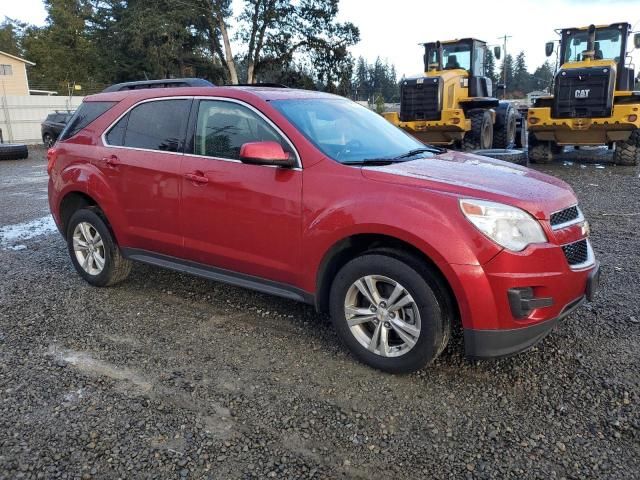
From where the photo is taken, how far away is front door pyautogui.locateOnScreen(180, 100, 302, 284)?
367cm

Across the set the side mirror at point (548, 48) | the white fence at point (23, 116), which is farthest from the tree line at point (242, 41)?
the side mirror at point (548, 48)

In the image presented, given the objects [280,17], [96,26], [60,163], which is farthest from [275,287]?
[96,26]

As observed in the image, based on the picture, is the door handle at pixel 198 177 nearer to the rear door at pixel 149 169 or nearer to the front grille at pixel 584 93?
the rear door at pixel 149 169

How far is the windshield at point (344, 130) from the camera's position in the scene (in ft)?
12.5

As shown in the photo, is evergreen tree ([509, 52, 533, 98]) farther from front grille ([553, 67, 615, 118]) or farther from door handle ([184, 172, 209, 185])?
door handle ([184, 172, 209, 185])

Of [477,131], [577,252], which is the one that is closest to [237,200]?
[577,252]

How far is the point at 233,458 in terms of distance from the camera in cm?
265

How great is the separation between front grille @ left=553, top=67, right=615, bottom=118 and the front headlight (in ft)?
35.0

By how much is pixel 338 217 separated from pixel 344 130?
100 cm

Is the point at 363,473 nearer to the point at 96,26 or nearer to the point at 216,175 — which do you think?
the point at 216,175

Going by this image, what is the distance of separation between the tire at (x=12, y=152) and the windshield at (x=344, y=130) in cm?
1679

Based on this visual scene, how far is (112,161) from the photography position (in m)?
4.65

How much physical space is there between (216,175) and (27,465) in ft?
7.13

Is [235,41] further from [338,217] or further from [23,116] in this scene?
[338,217]
